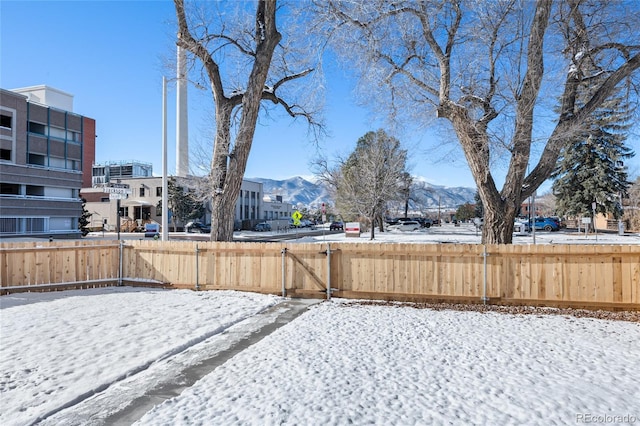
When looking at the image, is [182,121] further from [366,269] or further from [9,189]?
[366,269]

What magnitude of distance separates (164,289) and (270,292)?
3.27m

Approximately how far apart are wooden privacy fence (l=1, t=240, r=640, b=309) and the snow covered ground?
989mm

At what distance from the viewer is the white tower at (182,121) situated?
587 inches

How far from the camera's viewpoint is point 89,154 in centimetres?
Result: 6625

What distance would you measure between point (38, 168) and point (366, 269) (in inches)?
1541

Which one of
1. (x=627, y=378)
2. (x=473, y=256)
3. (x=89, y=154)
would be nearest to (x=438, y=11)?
(x=473, y=256)

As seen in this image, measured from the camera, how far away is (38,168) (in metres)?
37.0

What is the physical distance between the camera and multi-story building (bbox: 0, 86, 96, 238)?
34562mm

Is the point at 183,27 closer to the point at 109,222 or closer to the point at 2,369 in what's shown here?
the point at 2,369

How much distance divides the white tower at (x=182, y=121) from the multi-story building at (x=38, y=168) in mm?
14688

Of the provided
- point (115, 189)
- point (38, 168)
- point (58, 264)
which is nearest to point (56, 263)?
point (58, 264)

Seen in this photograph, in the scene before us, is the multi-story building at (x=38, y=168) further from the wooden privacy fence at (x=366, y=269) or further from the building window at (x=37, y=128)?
the wooden privacy fence at (x=366, y=269)

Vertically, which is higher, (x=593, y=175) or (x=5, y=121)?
(x=5, y=121)

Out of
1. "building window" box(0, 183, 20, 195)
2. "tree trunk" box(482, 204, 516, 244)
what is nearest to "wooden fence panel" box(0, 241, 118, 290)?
"tree trunk" box(482, 204, 516, 244)
